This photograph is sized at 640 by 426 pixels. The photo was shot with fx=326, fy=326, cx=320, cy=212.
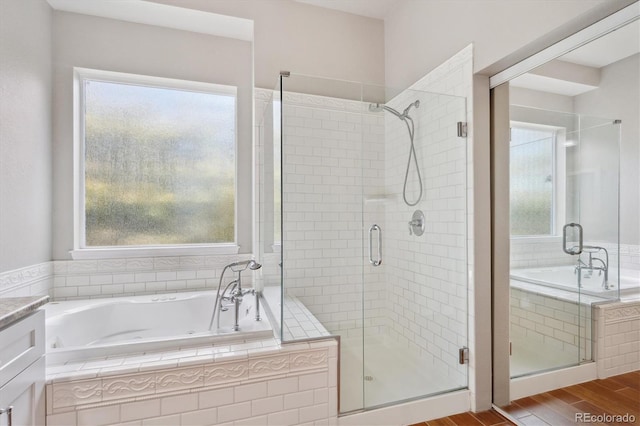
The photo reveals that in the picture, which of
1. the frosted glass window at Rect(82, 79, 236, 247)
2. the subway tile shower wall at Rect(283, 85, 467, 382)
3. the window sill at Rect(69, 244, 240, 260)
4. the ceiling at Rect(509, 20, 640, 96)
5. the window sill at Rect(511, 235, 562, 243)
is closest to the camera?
the ceiling at Rect(509, 20, 640, 96)

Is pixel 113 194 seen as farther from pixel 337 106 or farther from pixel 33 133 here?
pixel 337 106

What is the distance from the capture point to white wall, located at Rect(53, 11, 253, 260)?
8.71 feet

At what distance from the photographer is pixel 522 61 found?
1.86 m

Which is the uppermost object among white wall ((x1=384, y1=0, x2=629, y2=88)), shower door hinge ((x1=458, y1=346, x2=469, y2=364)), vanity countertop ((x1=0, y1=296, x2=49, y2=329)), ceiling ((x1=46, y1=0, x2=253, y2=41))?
ceiling ((x1=46, y1=0, x2=253, y2=41))

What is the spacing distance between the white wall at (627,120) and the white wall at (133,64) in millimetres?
2576

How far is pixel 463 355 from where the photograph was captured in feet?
6.99

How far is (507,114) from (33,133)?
3.27 metres

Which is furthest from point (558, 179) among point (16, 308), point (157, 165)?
point (157, 165)

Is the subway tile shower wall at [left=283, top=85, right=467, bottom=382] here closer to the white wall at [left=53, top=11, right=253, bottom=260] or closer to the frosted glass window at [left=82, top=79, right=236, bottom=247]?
the white wall at [left=53, top=11, right=253, bottom=260]

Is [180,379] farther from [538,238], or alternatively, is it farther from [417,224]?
[538,238]

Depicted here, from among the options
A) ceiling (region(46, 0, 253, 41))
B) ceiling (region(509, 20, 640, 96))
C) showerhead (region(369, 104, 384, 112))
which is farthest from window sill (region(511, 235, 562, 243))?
ceiling (region(46, 0, 253, 41))

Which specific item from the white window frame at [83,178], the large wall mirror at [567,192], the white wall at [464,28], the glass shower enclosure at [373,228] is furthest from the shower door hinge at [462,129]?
the white window frame at [83,178]

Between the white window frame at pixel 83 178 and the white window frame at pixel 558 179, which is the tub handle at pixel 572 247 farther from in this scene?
the white window frame at pixel 83 178

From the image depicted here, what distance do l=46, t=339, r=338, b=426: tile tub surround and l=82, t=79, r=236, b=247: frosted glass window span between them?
58.3 inches
